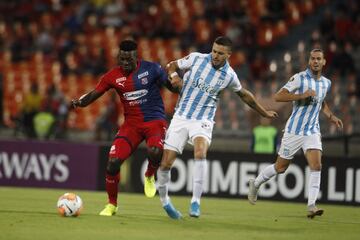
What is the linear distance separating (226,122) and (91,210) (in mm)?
9623

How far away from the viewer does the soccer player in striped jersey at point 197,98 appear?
10.5 meters

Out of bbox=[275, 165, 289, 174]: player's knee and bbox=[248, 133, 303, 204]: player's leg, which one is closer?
bbox=[248, 133, 303, 204]: player's leg

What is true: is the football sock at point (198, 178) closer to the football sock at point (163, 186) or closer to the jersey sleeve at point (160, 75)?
the football sock at point (163, 186)

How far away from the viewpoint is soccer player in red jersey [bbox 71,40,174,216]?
10562mm

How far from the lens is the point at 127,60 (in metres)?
10.5

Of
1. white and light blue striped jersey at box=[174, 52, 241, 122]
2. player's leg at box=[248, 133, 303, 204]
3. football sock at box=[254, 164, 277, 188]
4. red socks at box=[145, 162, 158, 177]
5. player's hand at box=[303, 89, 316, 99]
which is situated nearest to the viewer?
white and light blue striped jersey at box=[174, 52, 241, 122]

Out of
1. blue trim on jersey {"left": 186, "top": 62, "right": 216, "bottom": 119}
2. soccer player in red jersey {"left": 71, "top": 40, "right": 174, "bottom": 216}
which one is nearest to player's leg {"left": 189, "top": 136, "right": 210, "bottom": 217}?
blue trim on jersey {"left": 186, "top": 62, "right": 216, "bottom": 119}

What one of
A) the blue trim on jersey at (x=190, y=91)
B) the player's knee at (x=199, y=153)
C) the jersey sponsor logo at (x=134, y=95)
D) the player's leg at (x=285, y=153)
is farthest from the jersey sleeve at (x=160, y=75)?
the player's leg at (x=285, y=153)

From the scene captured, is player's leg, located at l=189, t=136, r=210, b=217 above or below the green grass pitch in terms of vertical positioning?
above

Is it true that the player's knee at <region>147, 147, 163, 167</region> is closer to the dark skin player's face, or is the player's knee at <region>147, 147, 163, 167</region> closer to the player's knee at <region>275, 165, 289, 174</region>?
the dark skin player's face

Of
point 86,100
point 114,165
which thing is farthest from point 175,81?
point 114,165

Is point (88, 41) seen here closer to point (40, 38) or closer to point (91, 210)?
point (40, 38)

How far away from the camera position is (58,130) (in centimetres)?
2002

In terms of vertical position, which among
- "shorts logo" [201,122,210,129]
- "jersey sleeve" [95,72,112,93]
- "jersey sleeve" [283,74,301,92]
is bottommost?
"shorts logo" [201,122,210,129]
